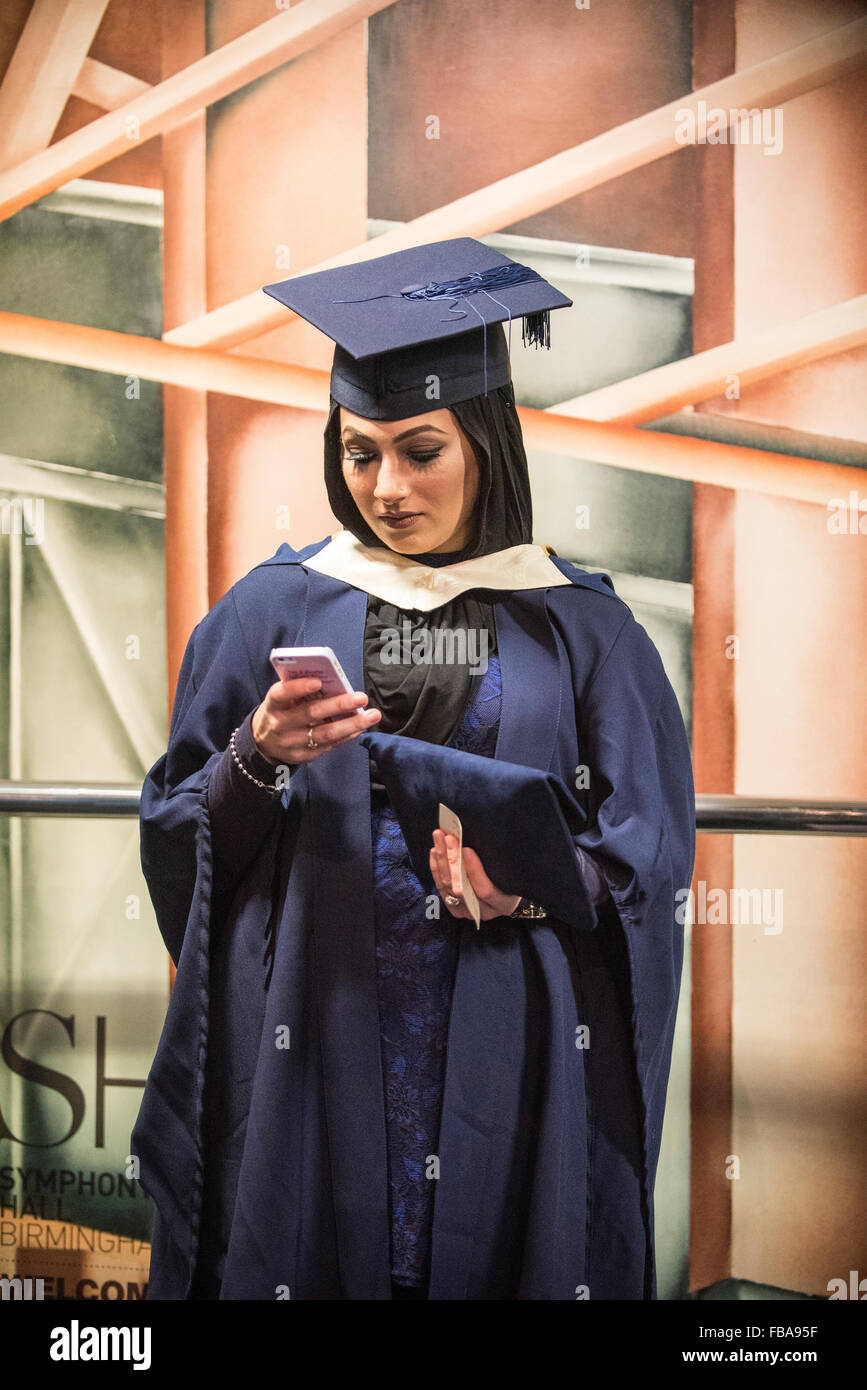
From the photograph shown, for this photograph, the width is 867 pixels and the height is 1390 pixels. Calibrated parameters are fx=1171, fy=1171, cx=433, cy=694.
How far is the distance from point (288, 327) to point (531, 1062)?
135 centimetres

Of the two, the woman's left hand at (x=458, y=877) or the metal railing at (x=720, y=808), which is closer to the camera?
the woman's left hand at (x=458, y=877)

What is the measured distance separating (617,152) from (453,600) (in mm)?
987

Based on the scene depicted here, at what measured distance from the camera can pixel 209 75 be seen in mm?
2074

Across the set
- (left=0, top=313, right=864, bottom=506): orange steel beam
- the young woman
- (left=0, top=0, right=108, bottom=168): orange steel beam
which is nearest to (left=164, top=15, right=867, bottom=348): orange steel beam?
(left=0, top=313, right=864, bottom=506): orange steel beam

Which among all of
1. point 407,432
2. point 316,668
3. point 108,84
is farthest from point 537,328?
point 108,84

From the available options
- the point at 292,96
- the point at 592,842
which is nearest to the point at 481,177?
the point at 292,96

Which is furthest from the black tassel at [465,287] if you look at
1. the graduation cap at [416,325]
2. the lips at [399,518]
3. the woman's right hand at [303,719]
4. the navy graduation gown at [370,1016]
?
the woman's right hand at [303,719]

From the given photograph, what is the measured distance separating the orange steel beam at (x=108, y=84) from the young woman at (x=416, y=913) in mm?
870

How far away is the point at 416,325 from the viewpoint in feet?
4.72

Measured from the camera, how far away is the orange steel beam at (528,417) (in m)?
2.09

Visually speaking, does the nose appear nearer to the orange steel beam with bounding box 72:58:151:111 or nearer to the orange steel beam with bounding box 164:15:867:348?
the orange steel beam with bounding box 164:15:867:348

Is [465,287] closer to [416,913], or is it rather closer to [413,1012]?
[416,913]

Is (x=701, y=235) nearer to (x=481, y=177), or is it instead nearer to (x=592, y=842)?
(x=481, y=177)

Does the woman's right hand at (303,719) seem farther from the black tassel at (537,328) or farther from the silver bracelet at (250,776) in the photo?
the black tassel at (537,328)
